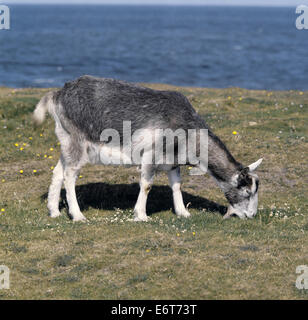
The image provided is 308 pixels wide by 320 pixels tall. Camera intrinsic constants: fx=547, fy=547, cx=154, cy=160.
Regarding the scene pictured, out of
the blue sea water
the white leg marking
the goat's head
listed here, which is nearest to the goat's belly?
the white leg marking

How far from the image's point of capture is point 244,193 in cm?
1343

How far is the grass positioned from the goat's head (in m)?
0.40

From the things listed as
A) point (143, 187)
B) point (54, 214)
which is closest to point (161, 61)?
point (54, 214)

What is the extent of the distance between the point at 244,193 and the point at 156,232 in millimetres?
2599

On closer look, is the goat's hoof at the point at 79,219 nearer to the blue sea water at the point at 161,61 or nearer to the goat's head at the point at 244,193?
the goat's head at the point at 244,193

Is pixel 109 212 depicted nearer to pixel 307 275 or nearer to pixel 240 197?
pixel 240 197

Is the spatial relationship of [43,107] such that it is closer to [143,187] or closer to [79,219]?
[79,219]

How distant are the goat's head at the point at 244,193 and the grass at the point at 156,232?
0.40 meters

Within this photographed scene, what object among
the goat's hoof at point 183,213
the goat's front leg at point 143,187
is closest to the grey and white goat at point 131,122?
the goat's front leg at point 143,187

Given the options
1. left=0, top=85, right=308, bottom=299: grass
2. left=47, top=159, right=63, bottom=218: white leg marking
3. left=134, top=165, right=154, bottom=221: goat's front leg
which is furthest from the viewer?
left=47, top=159, right=63, bottom=218: white leg marking

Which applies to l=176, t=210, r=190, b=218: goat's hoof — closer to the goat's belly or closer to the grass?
the grass

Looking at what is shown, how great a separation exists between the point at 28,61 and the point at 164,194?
76699 mm

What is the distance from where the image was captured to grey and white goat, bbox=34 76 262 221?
13.6 meters

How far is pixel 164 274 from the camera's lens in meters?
10.3
